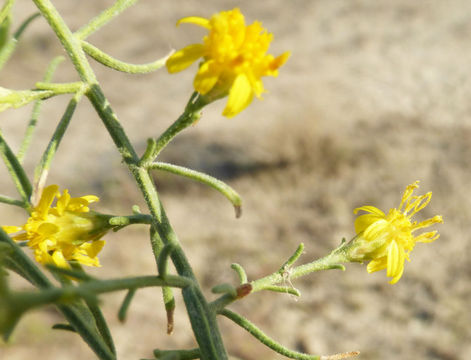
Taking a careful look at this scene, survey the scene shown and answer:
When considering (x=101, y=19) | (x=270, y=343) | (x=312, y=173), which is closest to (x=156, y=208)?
(x=270, y=343)

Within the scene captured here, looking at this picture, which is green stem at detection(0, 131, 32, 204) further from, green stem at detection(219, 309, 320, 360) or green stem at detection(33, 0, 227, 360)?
green stem at detection(219, 309, 320, 360)

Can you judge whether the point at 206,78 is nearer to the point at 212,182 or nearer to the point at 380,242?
the point at 212,182

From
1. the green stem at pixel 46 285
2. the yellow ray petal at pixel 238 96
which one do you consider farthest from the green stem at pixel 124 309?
the yellow ray petal at pixel 238 96

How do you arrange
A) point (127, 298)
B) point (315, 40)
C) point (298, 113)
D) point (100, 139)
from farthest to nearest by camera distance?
point (315, 40), point (100, 139), point (298, 113), point (127, 298)

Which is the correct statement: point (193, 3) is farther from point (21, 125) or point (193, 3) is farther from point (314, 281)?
point (314, 281)

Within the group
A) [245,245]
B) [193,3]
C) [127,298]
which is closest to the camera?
[127,298]

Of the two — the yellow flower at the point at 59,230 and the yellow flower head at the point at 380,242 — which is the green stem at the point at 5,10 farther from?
the yellow flower head at the point at 380,242

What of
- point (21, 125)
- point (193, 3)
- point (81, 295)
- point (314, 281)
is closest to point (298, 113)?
point (314, 281)
